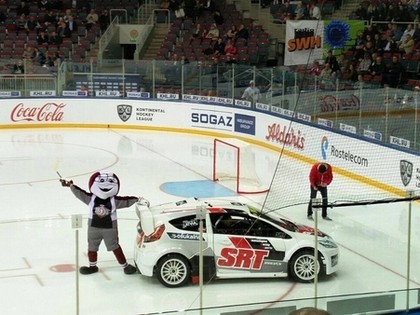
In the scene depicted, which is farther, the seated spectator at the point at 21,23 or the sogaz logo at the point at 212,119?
the seated spectator at the point at 21,23

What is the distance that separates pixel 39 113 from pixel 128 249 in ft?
50.1

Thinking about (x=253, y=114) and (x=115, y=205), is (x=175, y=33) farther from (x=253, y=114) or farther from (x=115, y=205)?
(x=115, y=205)

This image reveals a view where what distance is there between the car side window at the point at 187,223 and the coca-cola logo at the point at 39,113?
16496 millimetres

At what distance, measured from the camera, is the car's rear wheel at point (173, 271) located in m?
9.01

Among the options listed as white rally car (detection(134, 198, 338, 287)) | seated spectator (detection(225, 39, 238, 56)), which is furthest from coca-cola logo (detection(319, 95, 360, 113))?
seated spectator (detection(225, 39, 238, 56))

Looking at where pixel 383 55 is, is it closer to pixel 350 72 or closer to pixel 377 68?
pixel 377 68

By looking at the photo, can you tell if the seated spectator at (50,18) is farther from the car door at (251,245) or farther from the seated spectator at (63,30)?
the car door at (251,245)

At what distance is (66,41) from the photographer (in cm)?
3023

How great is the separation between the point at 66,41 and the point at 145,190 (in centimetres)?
1580

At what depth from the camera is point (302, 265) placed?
912 centimetres

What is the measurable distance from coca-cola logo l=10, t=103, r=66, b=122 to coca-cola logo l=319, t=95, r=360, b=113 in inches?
389

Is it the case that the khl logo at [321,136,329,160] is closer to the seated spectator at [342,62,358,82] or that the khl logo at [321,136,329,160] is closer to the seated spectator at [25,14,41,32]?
the seated spectator at [342,62,358,82]

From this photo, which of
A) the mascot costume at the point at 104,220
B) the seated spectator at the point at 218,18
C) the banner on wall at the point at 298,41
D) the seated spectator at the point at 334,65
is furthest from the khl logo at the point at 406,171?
the seated spectator at the point at 218,18

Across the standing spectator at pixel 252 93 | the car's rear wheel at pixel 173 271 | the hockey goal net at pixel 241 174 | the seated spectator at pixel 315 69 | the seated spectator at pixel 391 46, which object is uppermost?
the seated spectator at pixel 391 46
